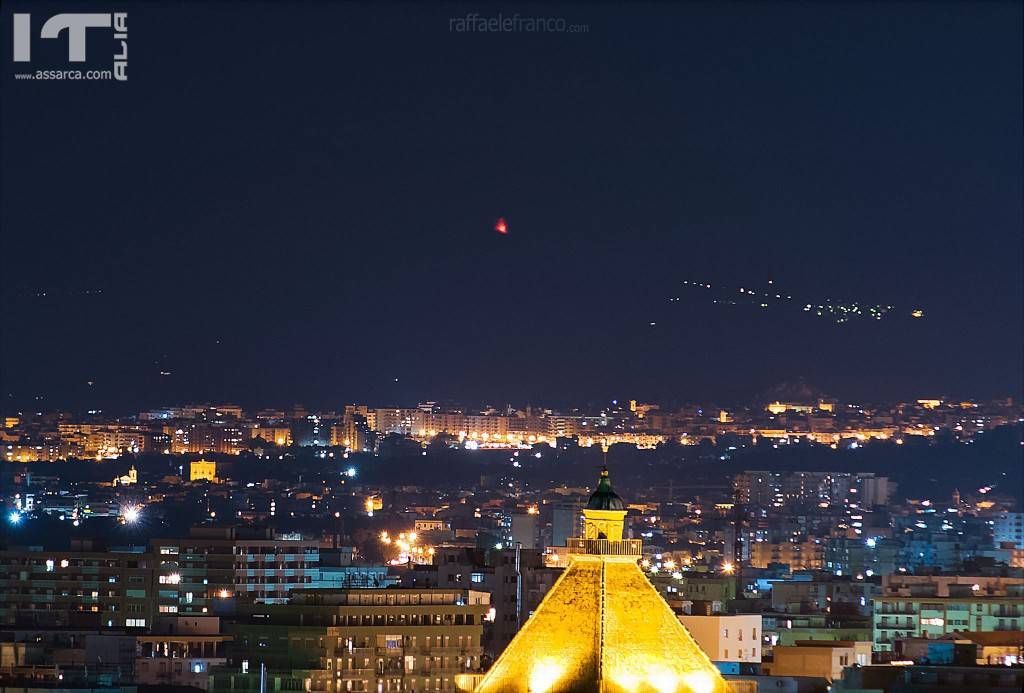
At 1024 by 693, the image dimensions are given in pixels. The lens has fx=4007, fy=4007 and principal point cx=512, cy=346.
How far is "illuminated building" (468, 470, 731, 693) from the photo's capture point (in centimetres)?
3097

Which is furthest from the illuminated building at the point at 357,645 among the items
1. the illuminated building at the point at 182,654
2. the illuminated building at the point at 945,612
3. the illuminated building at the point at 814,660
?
the illuminated building at the point at 945,612

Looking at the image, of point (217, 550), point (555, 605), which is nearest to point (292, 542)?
point (217, 550)

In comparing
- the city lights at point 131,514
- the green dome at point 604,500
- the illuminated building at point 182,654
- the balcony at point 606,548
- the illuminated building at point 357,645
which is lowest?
the city lights at point 131,514

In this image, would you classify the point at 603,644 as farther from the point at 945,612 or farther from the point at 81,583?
the point at 81,583

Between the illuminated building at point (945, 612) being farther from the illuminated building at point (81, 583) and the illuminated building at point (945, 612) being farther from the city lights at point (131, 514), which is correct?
the city lights at point (131, 514)

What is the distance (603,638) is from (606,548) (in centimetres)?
85

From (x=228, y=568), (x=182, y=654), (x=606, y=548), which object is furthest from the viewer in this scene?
(x=228, y=568)

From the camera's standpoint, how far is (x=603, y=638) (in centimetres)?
3109

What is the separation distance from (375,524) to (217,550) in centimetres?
5845

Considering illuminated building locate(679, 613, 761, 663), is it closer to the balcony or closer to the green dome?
the green dome

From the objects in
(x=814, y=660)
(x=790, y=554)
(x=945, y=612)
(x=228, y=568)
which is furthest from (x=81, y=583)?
(x=790, y=554)

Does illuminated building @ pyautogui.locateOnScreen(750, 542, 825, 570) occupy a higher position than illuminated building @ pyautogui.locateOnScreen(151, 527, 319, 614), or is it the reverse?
illuminated building @ pyautogui.locateOnScreen(151, 527, 319, 614)

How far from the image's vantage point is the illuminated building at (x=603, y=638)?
102 feet

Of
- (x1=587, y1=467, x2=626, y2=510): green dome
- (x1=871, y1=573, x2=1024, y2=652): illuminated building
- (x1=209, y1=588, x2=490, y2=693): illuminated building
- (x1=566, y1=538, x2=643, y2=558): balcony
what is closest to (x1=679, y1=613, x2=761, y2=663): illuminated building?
(x1=209, y1=588, x2=490, y2=693): illuminated building
